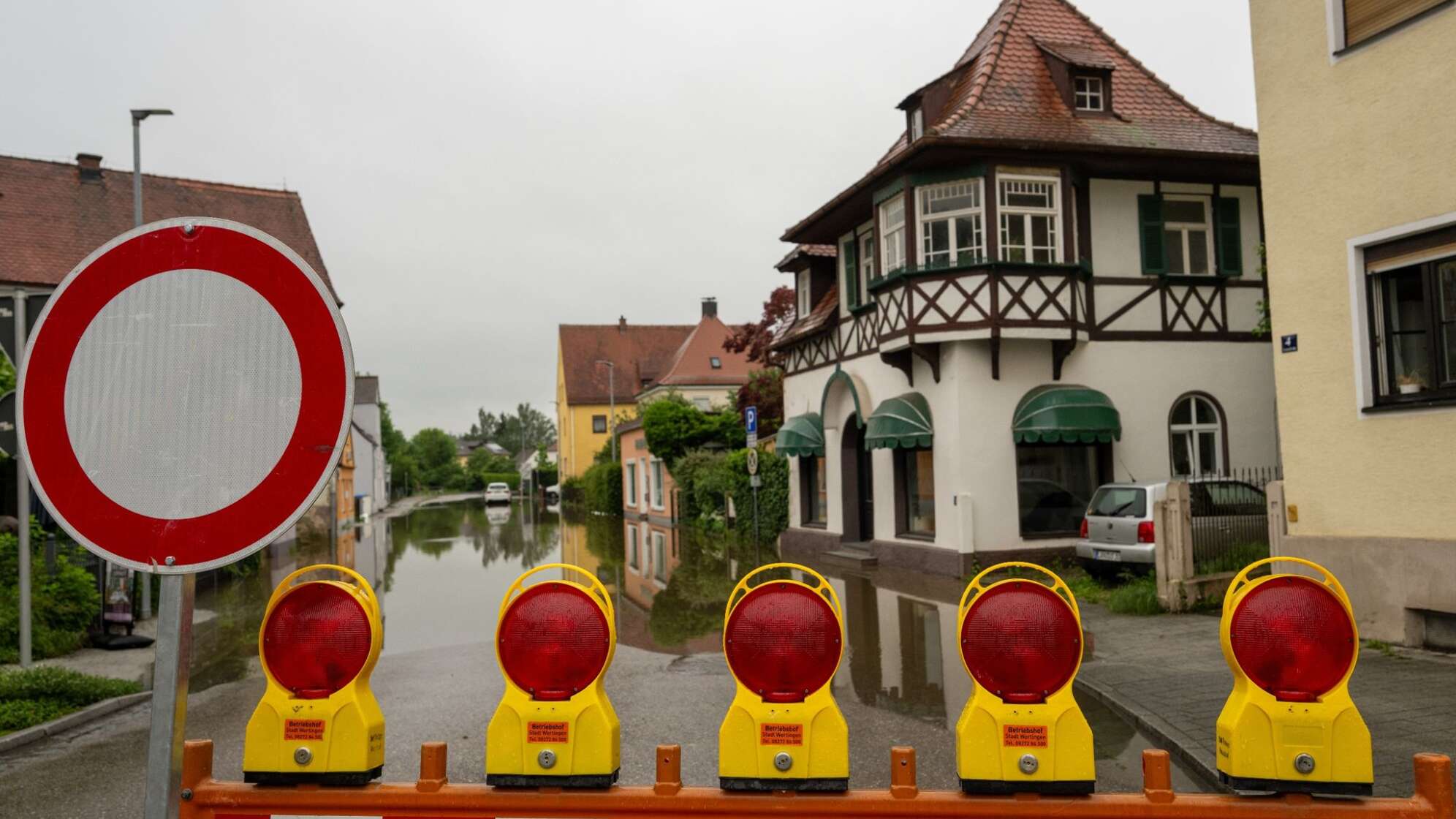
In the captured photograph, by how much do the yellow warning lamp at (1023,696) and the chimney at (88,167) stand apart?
40.9 m

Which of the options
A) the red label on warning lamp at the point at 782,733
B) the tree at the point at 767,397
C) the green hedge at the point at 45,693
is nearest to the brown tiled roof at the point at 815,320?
the tree at the point at 767,397

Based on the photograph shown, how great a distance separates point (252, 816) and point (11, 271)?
1360 inches

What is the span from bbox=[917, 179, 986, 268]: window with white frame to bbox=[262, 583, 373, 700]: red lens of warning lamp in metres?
15.6

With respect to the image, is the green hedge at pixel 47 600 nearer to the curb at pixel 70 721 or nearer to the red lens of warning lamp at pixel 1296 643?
the curb at pixel 70 721

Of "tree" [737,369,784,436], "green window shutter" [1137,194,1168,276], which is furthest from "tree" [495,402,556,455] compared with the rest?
"green window shutter" [1137,194,1168,276]

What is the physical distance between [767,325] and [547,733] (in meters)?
29.7

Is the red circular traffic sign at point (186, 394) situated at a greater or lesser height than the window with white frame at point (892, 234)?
lesser

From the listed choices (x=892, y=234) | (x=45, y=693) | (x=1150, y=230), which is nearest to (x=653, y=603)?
(x=892, y=234)

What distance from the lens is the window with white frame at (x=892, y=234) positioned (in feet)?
60.0

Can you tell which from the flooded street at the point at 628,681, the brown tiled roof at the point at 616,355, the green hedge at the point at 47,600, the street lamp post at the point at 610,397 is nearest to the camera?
the flooded street at the point at 628,681

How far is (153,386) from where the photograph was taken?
6.98 ft

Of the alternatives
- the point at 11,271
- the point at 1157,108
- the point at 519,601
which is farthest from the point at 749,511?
the point at 519,601

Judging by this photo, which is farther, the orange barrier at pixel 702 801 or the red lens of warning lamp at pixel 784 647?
the red lens of warning lamp at pixel 784 647

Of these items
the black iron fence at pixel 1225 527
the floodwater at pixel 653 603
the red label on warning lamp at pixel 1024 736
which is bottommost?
the floodwater at pixel 653 603
